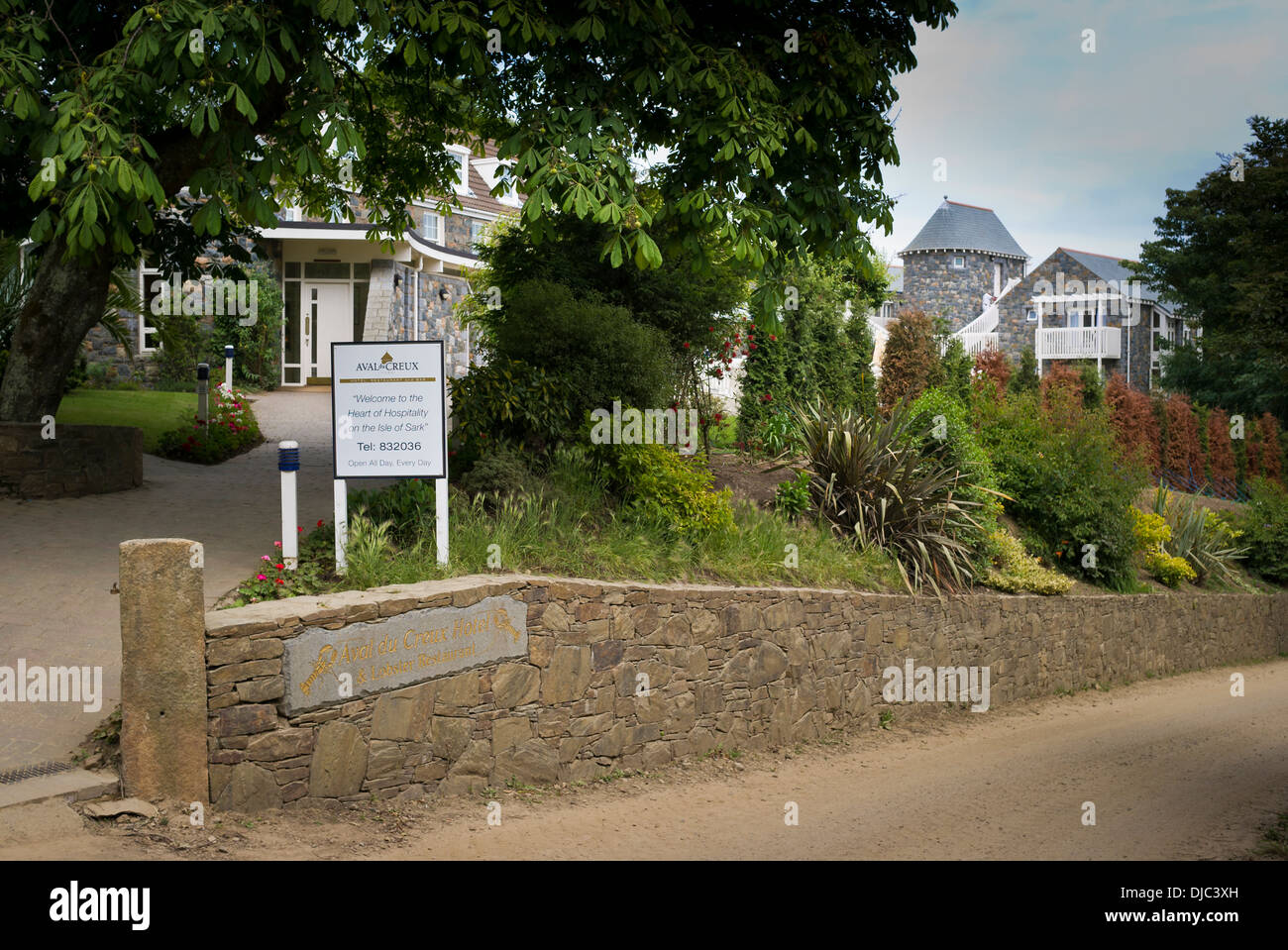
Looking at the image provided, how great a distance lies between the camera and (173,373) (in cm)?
2380

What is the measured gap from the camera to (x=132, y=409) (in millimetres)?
18812

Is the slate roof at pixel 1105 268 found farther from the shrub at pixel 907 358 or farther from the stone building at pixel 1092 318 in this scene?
the shrub at pixel 907 358

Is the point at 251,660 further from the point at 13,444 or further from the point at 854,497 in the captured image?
the point at 854,497

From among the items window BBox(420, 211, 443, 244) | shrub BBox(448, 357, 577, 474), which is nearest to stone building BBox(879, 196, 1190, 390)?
window BBox(420, 211, 443, 244)

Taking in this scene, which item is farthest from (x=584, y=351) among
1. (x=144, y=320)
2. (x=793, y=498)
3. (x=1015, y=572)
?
(x=144, y=320)

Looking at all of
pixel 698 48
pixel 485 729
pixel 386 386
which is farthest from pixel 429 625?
pixel 698 48

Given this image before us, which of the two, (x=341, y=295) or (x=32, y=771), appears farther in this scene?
(x=341, y=295)

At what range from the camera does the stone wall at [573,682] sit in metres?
5.75

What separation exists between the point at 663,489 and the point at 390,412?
9.56ft

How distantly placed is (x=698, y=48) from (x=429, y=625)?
5.17 meters

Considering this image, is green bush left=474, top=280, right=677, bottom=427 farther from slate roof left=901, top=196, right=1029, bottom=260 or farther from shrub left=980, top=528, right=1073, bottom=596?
slate roof left=901, top=196, right=1029, bottom=260

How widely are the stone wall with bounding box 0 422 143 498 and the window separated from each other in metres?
19.7

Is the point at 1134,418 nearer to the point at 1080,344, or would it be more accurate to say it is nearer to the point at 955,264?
the point at 1080,344

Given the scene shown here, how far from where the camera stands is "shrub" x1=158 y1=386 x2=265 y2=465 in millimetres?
15281
